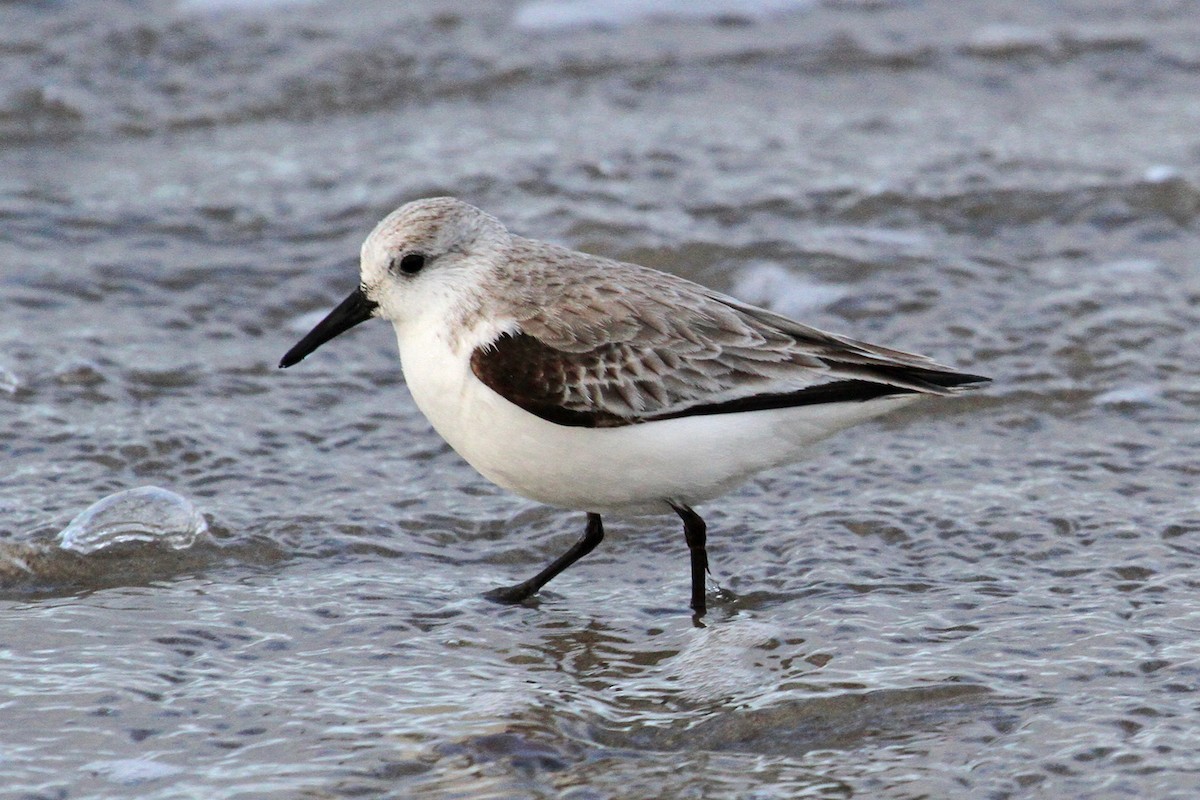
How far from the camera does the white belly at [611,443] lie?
505 cm

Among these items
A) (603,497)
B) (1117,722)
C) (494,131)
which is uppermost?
(494,131)

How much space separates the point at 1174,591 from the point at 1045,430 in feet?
5.06

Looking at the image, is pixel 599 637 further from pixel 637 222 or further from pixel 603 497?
pixel 637 222

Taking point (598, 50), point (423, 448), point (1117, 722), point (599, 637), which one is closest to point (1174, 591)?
point (1117, 722)

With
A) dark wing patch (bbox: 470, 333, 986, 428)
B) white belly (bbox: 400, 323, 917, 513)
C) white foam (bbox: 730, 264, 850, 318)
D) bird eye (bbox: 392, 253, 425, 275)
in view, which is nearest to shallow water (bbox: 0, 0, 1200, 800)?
white foam (bbox: 730, 264, 850, 318)

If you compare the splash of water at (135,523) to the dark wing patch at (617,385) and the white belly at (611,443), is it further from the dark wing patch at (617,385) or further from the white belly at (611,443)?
the dark wing patch at (617,385)

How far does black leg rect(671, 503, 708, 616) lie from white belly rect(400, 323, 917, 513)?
11 centimetres

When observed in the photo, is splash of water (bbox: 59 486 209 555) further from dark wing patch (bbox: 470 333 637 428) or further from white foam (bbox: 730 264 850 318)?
white foam (bbox: 730 264 850 318)

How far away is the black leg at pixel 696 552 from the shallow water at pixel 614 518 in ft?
0.32

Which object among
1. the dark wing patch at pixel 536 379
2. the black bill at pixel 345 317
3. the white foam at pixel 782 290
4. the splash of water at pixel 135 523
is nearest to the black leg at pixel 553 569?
the dark wing patch at pixel 536 379

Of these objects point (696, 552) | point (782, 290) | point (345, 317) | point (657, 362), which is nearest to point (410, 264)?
point (345, 317)

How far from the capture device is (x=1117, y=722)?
14.5 feet

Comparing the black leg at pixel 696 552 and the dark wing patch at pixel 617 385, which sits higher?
the dark wing patch at pixel 617 385

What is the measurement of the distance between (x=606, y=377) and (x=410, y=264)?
81cm
